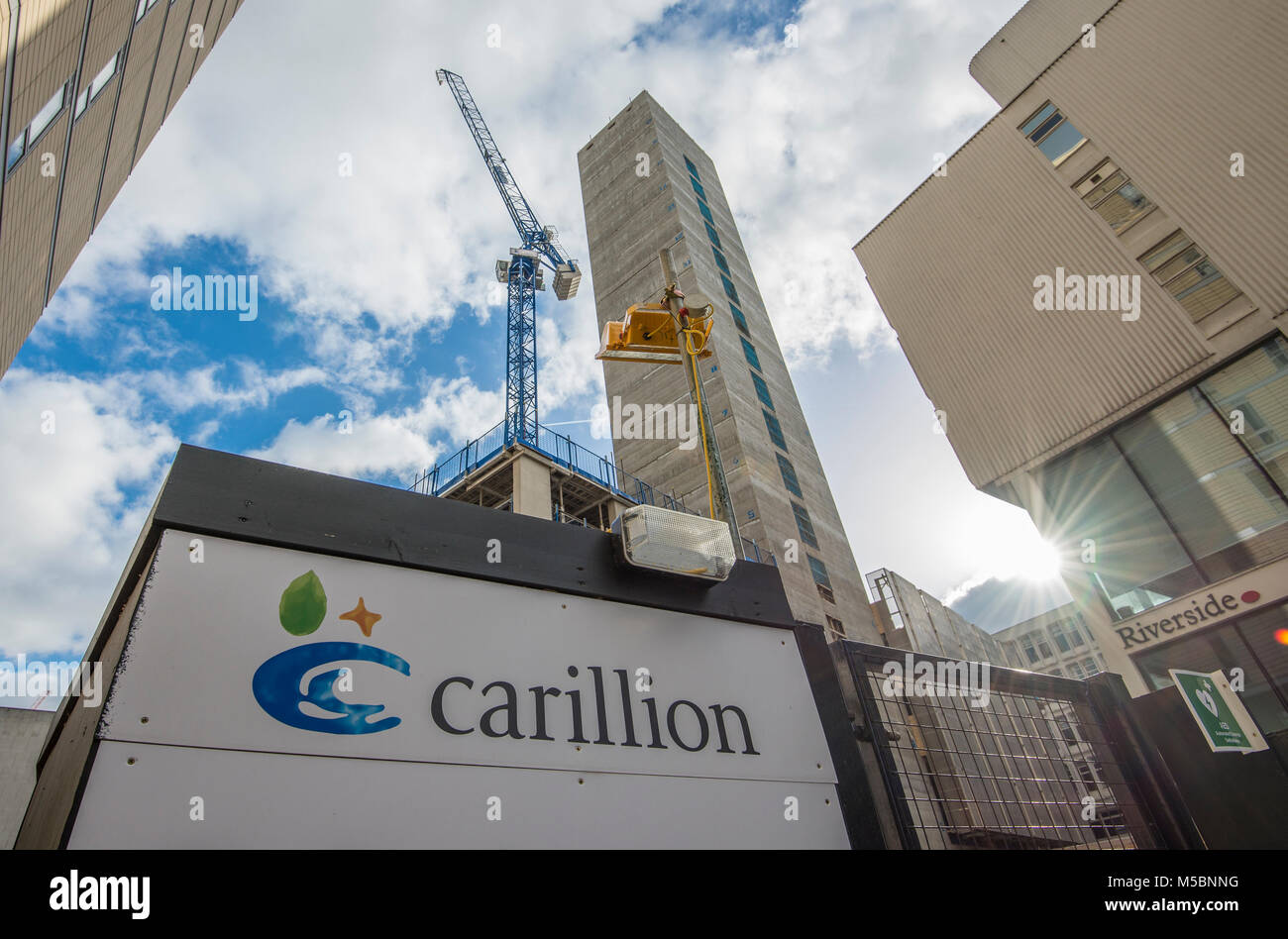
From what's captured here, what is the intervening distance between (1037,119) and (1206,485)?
16778mm

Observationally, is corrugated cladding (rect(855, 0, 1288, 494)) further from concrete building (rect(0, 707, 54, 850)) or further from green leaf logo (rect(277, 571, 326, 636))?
concrete building (rect(0, 707, 54, 850))

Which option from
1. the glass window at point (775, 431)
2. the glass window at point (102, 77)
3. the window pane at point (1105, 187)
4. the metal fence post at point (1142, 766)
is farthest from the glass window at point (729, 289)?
the metal fence post at point (1142, 766)

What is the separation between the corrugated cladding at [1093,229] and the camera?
68.8 ft

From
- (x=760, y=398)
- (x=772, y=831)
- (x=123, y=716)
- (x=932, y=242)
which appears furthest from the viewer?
(x=760, y=398)

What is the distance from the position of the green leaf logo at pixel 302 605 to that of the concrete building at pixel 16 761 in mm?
24192

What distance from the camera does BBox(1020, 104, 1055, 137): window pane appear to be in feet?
88.2

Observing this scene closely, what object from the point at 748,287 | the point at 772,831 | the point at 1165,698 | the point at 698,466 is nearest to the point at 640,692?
the point at 772,831

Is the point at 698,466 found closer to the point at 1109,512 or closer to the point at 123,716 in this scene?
the point at 1109,512

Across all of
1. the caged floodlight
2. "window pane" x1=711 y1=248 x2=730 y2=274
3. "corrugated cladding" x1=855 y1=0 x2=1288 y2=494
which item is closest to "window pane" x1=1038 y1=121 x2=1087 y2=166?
"corrugated cladding" x1=855 y1=0 x2=1288 y2=494

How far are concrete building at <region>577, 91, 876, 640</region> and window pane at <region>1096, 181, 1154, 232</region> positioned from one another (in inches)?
665

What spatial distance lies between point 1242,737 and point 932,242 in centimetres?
2765

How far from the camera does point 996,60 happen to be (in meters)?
31.5

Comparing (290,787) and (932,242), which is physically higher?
(932,242)

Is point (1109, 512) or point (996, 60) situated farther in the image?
point (996, 60)
